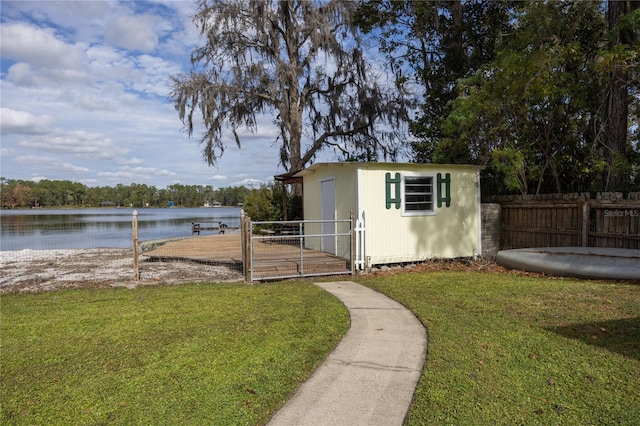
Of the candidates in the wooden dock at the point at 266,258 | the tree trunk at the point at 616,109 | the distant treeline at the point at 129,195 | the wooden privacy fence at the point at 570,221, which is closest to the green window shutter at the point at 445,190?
the wooden privacy fence at the point at 570,221

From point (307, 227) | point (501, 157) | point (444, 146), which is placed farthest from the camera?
point (307, 227)

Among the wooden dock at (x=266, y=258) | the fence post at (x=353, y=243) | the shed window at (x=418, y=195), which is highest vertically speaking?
the shed window at (x=418, y=195)

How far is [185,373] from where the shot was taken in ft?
12.3

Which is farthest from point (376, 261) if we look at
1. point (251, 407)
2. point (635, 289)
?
point (251, 407)

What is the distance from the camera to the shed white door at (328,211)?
1107cm

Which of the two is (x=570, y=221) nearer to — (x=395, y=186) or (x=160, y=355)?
(x=395, y=186)

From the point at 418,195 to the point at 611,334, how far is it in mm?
6048

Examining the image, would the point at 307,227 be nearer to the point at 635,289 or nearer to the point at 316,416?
the point at 635,289

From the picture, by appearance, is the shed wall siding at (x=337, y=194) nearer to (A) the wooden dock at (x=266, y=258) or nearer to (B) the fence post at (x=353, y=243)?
(B) the fence post at (x=353, y=243)

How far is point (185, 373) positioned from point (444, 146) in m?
9.95

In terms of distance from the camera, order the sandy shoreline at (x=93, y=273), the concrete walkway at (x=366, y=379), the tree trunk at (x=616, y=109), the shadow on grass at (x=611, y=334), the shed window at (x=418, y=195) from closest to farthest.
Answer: the concrete walkway at (x=366, y=379), the shadow on grass at (x=611, y=334), the sandy shoreline at (x=93, y=273), the tree trunk at (x=616, y=109), the shed window at (x=418, y=195)

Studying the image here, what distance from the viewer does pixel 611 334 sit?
4.62 meters

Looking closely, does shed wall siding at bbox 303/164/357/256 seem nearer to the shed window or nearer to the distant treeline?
the shed window

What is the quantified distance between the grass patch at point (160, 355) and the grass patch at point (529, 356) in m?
1.18
